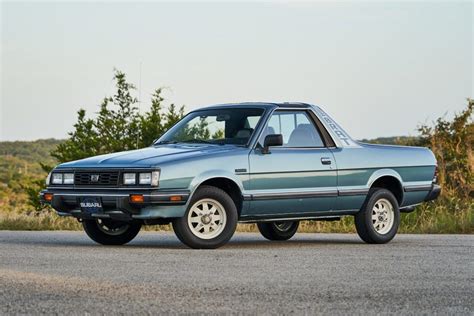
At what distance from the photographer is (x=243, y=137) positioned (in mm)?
13234

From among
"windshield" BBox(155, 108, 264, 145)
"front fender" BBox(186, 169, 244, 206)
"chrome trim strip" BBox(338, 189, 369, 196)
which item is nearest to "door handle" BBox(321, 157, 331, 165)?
"chrome trim strip" BBox(338, 189, 369, 196)

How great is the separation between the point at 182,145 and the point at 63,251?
7.23 ft

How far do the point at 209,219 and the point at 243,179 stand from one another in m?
0.65

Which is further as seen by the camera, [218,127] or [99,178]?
[218,127]

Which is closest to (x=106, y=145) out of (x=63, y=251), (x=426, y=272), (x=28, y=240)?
(x=28, y=240)

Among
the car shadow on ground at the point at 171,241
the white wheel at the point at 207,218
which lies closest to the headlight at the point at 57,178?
the car shadow on ground at the point at 171,241

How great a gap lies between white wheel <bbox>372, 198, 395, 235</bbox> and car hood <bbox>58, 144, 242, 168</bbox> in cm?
242

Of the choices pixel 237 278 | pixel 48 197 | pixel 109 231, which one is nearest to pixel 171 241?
pixel 109 231

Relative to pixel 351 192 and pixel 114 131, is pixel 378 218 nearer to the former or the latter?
pixel 351 192

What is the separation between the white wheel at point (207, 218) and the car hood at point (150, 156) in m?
0.58

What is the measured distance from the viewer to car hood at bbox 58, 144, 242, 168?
1231 cm

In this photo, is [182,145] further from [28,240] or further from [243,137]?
[28,240]

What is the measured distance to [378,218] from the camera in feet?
46.9

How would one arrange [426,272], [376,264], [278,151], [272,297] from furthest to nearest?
1. [278,151]
2. [376,264]
3. [426,272]
4. [272,297]
